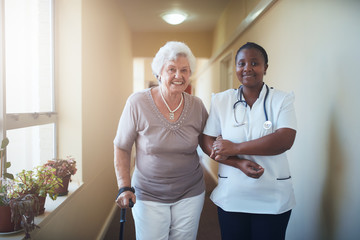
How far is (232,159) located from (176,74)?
535mm

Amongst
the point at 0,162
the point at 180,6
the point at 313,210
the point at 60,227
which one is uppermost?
the point at 180,6

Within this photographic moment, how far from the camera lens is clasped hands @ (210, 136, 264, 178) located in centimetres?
120

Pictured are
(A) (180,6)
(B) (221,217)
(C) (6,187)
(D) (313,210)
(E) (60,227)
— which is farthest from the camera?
(A) (180,6)

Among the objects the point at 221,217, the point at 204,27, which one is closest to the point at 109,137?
the point at 221,217

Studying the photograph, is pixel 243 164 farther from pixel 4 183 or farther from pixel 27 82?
pixel 27 82

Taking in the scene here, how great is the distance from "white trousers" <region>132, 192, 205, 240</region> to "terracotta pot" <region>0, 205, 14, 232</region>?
593 millimetres

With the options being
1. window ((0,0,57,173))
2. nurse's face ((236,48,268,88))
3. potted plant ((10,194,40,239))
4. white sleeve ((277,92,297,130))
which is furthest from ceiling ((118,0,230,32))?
potted plant ((10,194,40,239))

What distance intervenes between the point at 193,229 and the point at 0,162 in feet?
3.34

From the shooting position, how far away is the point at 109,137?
3.40 metres

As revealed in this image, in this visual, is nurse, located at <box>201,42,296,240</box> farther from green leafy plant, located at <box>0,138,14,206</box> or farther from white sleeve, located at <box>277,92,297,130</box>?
green leafy plant, located at <box>0,138,14,206</box>

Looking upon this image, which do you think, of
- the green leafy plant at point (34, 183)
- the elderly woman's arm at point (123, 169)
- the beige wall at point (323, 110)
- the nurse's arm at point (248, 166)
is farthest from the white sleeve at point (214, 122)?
the green leafy plant at point (34, 183)

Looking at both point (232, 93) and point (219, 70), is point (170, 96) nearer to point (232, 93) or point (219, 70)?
point (232, 93)

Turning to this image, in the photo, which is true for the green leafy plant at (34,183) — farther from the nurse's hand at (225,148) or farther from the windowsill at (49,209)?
the nurse's hand at (225,148)

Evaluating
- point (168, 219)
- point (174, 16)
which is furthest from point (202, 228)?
point (174, 16)
